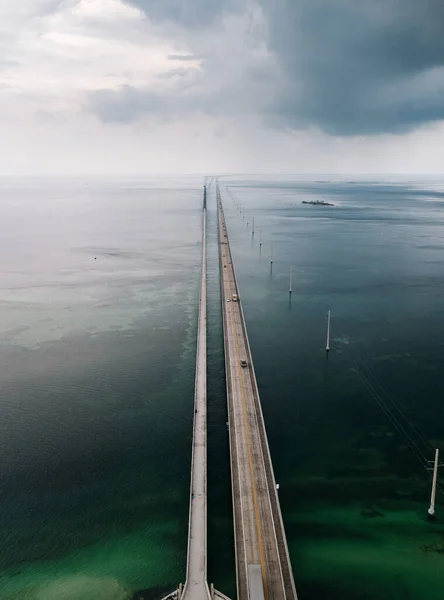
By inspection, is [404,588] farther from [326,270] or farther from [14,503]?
[326,270]

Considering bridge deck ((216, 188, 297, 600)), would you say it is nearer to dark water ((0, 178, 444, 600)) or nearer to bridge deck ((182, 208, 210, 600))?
bridge deck ((182, 208, 210, 600))

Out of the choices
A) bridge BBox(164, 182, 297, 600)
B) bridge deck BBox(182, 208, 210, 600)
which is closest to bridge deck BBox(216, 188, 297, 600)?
bridge BBox(164, 182, 297, 600)

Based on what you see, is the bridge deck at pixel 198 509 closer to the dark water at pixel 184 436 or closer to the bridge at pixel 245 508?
the bridge at pixel 245 508

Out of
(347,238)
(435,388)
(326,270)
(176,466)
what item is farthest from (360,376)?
(347,238)

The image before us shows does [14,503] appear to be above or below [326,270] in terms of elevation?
below

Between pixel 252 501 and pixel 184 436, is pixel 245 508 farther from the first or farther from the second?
pixel 184 436

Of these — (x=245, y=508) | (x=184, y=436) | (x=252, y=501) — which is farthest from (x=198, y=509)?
(x=184, y=436)

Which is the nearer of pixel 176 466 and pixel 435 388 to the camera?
pixel 176 466
